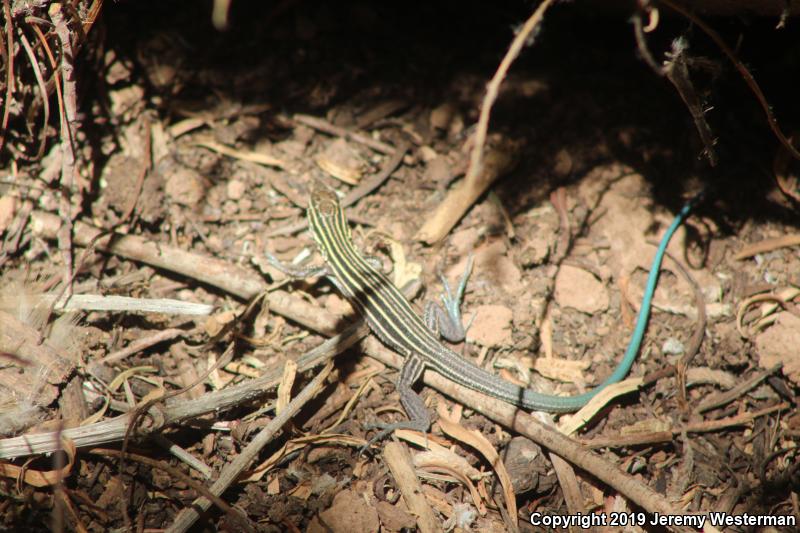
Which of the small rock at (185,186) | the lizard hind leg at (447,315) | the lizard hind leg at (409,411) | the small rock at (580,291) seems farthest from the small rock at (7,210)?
the small rock at (580,291)

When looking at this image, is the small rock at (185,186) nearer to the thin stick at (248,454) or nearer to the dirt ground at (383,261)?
the dirt ground at (383,261)

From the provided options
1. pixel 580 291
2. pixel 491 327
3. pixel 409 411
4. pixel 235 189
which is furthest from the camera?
pixel 235 189

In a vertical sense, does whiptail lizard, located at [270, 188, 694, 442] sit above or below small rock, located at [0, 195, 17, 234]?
below

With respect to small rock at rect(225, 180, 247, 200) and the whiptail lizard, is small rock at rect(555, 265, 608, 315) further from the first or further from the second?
small rock at rect(225, 180, 247, 200)

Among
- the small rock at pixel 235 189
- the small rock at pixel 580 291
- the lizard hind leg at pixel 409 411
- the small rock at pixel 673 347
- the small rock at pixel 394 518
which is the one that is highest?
the small rock at pixel 235 189

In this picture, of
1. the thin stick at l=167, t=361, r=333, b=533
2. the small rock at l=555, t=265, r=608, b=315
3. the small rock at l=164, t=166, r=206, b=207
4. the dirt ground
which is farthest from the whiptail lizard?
the small rock at l=164, t=166, r=206, b=207

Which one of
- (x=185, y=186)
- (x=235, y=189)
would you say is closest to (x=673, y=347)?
(x=235, y=189)

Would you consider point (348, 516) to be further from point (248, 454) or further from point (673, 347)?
point (673, 347)
